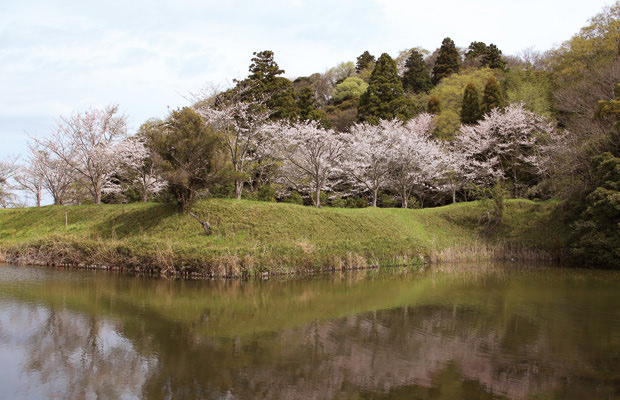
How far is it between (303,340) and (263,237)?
33.9 ft

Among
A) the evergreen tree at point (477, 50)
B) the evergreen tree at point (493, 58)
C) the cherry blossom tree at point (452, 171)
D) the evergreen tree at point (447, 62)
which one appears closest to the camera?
the cherry blossom tree at point (452, 171)

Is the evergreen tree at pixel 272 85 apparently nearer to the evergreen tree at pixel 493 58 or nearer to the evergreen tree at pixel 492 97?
the evergreen tree at pixel 492 97

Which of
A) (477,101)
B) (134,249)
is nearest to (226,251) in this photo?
(134,249)

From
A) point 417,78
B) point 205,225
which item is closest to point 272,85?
point 205,225

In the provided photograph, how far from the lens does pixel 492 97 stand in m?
33.3

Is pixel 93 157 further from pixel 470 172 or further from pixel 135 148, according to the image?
pixel 470 172

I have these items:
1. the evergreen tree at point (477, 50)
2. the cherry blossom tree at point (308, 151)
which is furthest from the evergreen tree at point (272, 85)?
the evergreen tree at point (477, 50)

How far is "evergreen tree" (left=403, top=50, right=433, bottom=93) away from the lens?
49812 millimetres

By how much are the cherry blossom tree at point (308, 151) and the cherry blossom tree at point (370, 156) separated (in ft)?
3.28

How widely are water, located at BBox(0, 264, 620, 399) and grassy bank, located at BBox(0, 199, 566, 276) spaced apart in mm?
1850

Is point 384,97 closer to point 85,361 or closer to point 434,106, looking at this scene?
point 434,106

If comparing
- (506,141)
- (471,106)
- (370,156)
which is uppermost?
(471,106)

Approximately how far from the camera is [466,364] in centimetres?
749

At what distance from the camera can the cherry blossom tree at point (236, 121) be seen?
2462 cm
